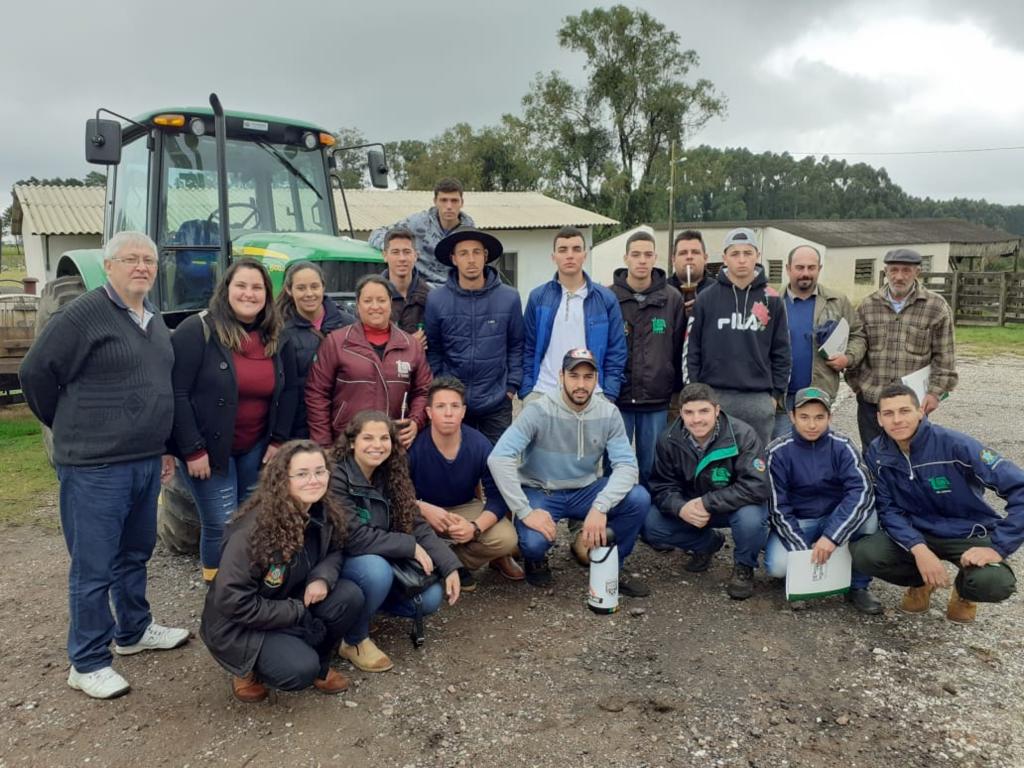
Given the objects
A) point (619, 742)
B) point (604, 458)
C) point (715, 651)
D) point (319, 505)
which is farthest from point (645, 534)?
point (319, 505)

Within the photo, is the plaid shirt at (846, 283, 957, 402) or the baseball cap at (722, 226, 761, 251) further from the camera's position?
the plaid shirt at (846, 283, 957, 402)

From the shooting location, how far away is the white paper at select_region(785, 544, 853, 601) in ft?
12.9

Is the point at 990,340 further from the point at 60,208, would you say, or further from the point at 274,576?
the point at 60,208

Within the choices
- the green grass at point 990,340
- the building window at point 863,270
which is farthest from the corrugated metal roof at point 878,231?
the green grass at point 990,340

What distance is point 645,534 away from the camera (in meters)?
4.52

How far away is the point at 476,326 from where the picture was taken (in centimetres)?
456

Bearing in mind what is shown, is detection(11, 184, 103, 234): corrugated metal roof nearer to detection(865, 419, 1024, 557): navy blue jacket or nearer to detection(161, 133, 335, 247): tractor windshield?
detection(161, 133, 335, 247): tractor windshield

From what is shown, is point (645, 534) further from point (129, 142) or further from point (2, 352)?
point (2, 352)

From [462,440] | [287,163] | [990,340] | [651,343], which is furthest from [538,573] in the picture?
[990,340]

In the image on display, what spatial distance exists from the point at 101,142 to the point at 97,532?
2.92 m

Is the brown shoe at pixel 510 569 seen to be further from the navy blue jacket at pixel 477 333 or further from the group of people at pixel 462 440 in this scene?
the navy blue jacket at pixel 477 333

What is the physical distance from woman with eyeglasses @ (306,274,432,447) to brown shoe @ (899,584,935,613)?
2.67 m

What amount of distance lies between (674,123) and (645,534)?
3199cm

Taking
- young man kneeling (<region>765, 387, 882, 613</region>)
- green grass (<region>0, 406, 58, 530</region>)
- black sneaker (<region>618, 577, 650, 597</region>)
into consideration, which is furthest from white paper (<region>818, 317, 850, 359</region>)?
green grass (<region>0, 406, 58, 530</region>)
